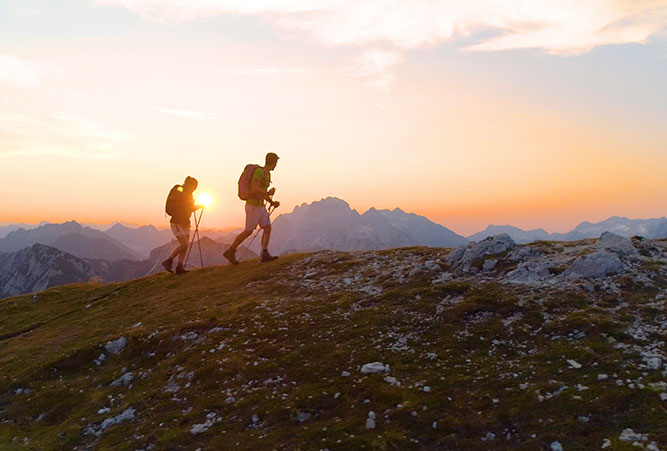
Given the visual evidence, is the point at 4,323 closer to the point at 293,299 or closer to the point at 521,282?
the point at 293,299

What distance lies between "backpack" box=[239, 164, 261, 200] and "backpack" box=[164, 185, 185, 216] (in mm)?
4402

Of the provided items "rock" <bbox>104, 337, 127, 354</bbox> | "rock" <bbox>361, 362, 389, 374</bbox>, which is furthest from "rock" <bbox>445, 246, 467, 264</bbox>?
"rock" <bbox>104, 337, 127, 354</bbox>

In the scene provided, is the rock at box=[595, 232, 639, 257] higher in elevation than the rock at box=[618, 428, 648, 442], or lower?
higher

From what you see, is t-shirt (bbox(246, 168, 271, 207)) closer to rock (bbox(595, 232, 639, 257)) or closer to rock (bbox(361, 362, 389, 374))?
rock (bbox(361, 362, 389, 374))

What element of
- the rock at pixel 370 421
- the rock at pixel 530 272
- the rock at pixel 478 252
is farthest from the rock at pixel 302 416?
the rock at pixel 478 252

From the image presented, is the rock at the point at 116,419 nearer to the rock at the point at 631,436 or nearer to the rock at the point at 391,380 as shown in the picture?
the rock at the point at 391,380

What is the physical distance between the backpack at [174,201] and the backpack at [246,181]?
440cm

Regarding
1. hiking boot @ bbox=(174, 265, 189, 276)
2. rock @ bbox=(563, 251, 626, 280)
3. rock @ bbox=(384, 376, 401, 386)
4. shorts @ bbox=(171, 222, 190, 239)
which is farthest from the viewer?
hiking boot @ bbox=(174, 265, 189, 276)

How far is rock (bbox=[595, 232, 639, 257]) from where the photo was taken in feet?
49.1

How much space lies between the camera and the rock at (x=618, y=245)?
14979 millimetres

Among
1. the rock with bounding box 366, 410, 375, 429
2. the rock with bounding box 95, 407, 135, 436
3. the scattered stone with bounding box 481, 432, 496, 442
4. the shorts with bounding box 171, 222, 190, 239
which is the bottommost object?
the rock with bounding box 95, 407, 135, 436

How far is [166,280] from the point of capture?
2430cm

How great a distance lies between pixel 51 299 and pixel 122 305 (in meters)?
7.99

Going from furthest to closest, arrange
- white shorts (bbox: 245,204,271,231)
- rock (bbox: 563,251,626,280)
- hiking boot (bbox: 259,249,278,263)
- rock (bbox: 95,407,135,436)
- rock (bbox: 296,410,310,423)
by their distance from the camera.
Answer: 1. hiking boot (bbox: 259,249,278,263)
2. white shorts (bbox: 245,204,271,231)
3. rock (bbox: 563,251,626,280)
4. rock (bbox: 95,407,135,436)
5. rock (bbox: 296,410,310,423)
